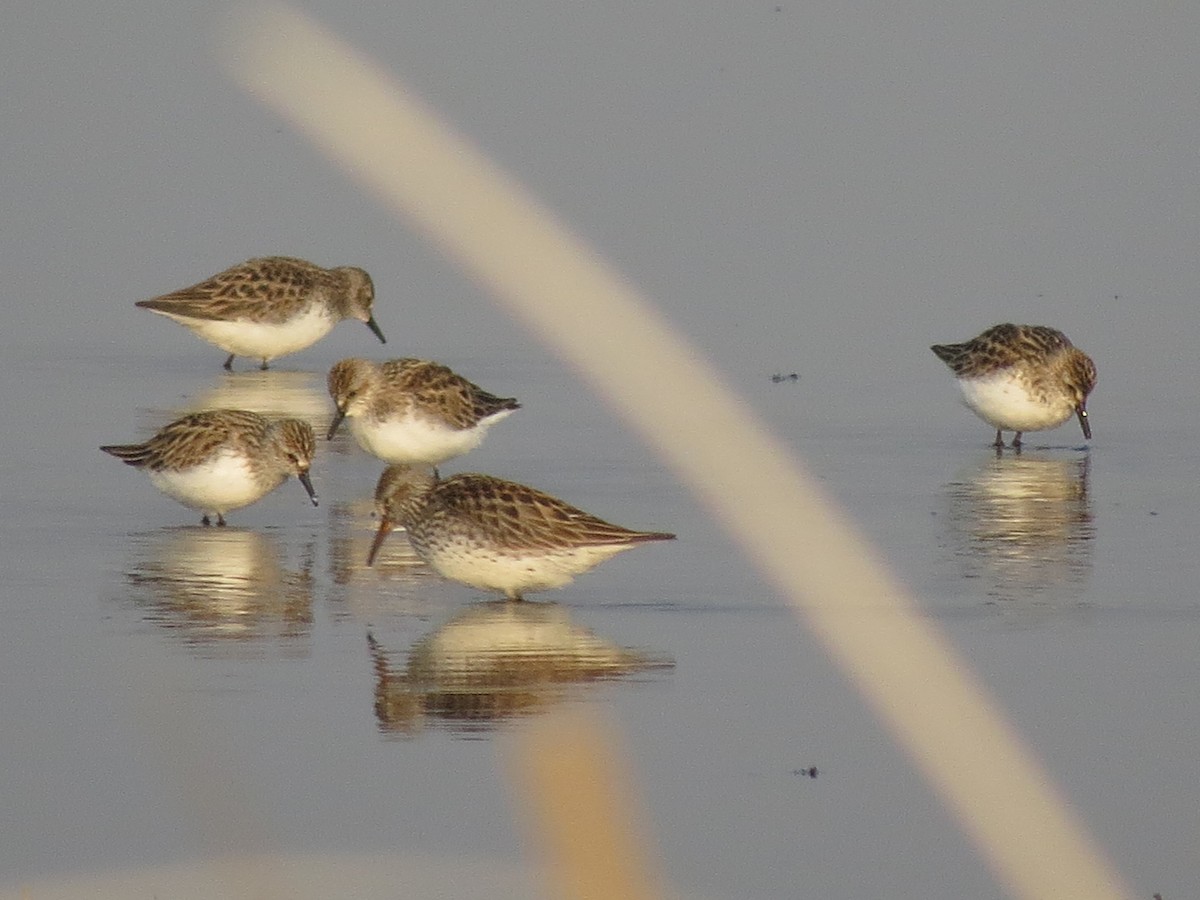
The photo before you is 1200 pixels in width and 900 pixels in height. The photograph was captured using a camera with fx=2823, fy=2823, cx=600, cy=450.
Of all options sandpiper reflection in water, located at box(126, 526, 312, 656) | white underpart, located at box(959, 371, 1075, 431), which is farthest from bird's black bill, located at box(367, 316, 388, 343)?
sandpiper reflection in water, located at box(126, 526, 312, 656)

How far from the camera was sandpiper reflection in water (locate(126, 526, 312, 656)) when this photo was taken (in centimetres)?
1227

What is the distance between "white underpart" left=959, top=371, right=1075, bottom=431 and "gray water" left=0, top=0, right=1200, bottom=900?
10.4 inches

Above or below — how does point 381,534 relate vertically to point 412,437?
below

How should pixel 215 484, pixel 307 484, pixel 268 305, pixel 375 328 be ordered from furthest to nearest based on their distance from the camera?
pixel 375 328 < pixel 268 305 < pixel 307 484 < pixel 215 484

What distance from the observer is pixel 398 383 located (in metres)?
17.0

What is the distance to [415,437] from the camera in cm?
1686

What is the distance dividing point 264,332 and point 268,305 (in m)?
0.23

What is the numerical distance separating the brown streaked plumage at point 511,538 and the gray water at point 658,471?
0.73 feet

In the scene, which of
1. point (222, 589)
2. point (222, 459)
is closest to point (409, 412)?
point (222, 459)

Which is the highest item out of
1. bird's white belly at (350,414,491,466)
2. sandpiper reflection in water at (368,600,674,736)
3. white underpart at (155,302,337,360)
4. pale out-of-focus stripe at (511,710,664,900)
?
white underpart at (155,302,337,360)

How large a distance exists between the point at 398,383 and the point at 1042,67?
1667 centimetres

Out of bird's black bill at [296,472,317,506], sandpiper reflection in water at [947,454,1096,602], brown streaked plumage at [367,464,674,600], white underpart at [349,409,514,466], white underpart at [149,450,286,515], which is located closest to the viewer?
brown streaked plumage at [367,464,674,600]

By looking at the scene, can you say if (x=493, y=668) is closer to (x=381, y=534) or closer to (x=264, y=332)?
(x=381, y=534)

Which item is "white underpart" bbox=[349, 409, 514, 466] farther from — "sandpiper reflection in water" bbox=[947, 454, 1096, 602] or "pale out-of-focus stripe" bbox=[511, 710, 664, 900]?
"pale out-of-focus stripe" bbox=[511, 710, 664, 900]
